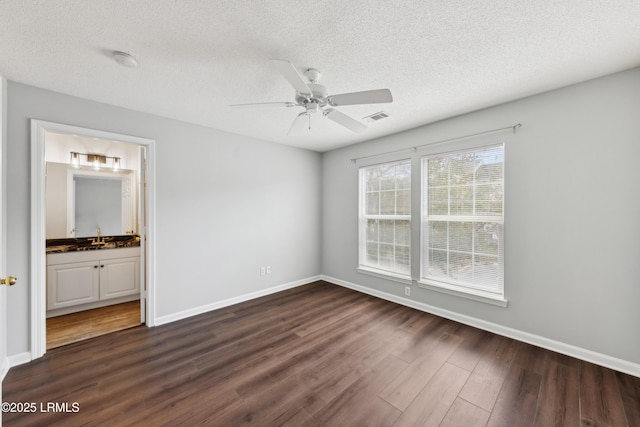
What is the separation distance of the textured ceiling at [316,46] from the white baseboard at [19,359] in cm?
244

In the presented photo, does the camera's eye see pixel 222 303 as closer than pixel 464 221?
No

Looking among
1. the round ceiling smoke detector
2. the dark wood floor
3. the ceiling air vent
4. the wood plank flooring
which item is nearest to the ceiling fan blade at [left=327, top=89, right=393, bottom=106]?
the ceiling air vent

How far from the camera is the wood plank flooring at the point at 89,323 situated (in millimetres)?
2719

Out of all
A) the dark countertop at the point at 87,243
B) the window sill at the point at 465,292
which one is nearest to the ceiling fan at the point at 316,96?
the window sill at the point at 465,292

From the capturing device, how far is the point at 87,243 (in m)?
3.83

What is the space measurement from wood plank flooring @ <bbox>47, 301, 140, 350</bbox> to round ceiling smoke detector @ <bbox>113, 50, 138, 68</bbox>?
9.14 feet

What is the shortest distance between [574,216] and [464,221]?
95cm

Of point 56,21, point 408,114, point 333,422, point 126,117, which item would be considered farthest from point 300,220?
point 56,21

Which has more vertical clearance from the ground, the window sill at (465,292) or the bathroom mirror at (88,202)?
the bathroom mirror at (88,202)

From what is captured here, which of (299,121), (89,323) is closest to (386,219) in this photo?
(299,121)

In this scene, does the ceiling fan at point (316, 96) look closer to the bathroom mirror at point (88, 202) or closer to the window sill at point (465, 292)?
the window sill at point (465, 292)

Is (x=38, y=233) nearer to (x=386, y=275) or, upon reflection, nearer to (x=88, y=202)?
(x=88, y=202)

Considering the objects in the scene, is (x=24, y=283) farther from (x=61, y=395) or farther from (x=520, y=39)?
(x=520, y=39)

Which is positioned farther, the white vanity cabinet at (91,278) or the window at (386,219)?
the window at (386,219)
